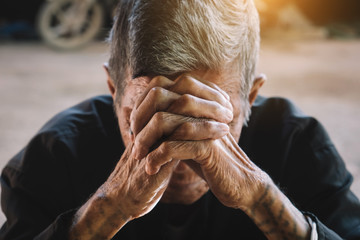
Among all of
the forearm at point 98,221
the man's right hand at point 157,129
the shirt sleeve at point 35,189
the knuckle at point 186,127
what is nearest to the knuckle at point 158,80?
the man's right hand at point 157,129

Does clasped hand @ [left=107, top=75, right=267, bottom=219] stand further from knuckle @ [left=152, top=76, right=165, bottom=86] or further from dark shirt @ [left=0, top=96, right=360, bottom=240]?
dark shirt @ [left=0, top=96, right=360, bottom=240]

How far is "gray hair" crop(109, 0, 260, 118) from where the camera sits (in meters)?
0.86

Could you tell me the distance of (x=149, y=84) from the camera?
32.3 inches

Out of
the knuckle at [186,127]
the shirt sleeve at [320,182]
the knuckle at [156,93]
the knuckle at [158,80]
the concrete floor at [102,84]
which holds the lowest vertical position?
the concrete floor at [102,84]

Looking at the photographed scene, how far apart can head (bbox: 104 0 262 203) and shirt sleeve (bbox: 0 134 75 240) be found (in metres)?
0.26

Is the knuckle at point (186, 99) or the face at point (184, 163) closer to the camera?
the knuckle at point (186, 99)

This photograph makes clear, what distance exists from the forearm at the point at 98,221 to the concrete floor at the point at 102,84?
1.04 m

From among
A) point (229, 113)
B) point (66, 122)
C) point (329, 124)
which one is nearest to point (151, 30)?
point (229, 113)

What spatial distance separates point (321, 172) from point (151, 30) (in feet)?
2.04

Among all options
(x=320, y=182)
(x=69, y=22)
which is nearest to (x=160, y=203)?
(x=320, y=182)

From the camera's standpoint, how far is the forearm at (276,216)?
0.91 m

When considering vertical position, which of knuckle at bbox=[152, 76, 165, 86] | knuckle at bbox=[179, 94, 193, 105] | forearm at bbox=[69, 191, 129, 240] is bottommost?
forearm at bbox=[69, 191, 129, 240]

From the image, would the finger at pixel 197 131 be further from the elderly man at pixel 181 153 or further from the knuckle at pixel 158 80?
the knuckle at pixel 158 80

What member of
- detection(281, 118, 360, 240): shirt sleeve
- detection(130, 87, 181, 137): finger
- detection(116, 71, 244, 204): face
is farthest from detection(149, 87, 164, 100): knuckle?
detection(281, 118, 360, 240): shirt sleeve
